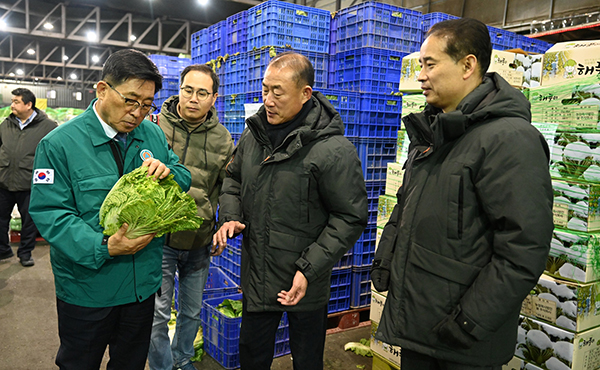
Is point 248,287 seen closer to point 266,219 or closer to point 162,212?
point 266,219

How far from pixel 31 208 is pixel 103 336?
0.65 metres

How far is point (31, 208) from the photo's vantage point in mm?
1761

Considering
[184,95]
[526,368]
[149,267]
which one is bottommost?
[526,368]

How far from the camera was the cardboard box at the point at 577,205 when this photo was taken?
2.36 meters

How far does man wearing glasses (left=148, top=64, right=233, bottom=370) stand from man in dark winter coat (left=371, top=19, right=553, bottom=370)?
146 cm

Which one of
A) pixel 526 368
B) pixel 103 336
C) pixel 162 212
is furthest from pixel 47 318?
pixel 526 368

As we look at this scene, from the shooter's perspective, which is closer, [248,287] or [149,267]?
[149,267]

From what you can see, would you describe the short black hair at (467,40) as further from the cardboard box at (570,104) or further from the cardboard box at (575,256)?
the cardboard box at (575,256)

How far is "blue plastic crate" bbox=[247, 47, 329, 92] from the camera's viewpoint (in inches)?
144

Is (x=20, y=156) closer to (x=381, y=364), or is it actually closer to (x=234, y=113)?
(x=234, y=113)

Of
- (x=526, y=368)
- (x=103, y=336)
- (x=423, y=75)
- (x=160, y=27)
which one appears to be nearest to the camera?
(x=423, y=75)

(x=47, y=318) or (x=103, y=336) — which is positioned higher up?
(x=103, y=336)

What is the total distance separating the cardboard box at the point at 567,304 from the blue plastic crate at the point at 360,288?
1613 mm

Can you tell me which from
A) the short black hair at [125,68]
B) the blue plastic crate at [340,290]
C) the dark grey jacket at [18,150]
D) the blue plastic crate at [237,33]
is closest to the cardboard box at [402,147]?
the blue plastic crate at [340,290]
